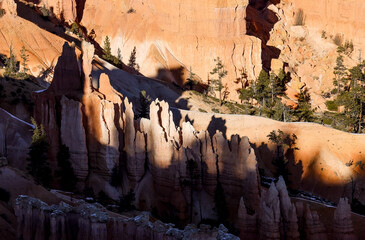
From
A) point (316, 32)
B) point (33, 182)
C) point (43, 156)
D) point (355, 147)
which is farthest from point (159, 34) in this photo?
point (33, 182)

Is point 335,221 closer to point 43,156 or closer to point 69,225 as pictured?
point 69,225

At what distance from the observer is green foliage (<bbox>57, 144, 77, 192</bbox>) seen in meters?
32.3

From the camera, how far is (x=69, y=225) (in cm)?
2073

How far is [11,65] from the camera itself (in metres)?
48.3

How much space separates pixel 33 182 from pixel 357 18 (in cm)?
8763

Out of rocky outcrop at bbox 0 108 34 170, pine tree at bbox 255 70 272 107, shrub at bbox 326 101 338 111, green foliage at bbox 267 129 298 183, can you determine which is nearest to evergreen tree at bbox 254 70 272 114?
pine tree at bbox 255 70 272 107

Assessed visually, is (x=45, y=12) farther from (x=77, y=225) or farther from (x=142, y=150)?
(x=77, y=225)

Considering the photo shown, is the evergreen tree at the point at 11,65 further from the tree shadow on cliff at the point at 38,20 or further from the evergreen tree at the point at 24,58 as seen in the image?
the tree shadow on cliff at the point at 38,20

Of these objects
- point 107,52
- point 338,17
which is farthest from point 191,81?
point 338,17

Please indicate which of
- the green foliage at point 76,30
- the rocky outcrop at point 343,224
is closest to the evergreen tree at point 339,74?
the green foliage at point 76,30

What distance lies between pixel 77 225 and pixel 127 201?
11177 mm

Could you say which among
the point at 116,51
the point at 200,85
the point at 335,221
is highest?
the point at 116,51

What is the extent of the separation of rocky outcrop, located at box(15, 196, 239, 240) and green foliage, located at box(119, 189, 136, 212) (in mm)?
9556

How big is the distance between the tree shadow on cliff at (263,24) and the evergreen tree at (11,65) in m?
47.4
